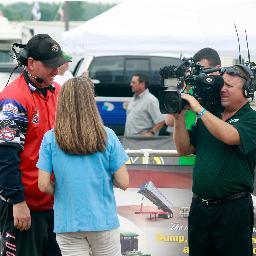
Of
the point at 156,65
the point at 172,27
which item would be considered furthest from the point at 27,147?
the point at 156,65

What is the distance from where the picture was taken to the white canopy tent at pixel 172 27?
339 inches

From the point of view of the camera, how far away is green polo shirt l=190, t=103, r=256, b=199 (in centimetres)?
441

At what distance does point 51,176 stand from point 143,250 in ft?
5.67

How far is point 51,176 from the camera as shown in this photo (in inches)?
168

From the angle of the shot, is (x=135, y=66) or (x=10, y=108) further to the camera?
(x=135, y=66)

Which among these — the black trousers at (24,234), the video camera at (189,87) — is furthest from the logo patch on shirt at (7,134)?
the video camera at (189,87)

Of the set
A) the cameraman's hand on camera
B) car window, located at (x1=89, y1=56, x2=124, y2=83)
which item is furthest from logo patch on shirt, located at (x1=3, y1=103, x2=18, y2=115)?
car window, located at (x1=89, y1=56, x2=124, y2=83)

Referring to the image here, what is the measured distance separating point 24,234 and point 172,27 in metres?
4.92

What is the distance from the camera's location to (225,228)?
14.6 ft

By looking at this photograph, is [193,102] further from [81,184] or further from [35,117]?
[35,117]

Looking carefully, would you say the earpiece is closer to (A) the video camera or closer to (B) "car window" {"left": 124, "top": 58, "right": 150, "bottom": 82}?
(A) the video camera

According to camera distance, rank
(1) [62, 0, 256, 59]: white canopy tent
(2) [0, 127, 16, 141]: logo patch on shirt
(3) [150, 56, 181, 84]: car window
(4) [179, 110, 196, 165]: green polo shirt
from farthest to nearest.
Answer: (3) [150, 56, 181, 84]: car window
(1) [62, 0, 256, 59]: white canopy tent
(4) [179, 110, 196, 165]: green polo shirt
(2) [0, 127, 16, 141]: logo patch on shirt

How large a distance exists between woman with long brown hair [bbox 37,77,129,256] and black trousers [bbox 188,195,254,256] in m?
0.69

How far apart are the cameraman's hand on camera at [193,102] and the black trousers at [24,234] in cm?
115
